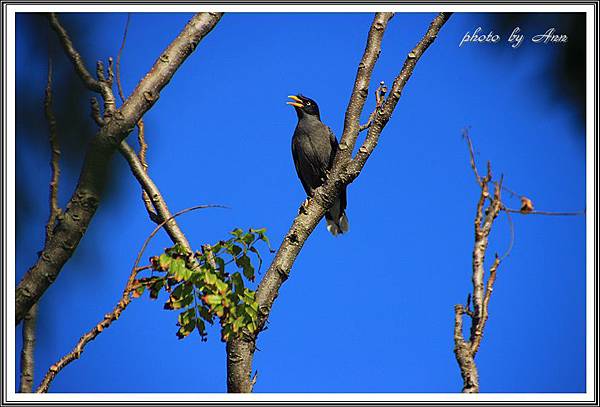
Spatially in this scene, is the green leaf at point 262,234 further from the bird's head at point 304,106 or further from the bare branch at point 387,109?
the bird's head at point 304,106

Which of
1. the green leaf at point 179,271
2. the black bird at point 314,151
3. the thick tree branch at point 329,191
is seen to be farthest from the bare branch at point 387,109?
the black bird at point 314,151

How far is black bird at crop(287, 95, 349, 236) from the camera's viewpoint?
931cm

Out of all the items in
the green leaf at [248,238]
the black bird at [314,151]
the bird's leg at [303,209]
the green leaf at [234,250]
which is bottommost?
the green leaf at [234,250]

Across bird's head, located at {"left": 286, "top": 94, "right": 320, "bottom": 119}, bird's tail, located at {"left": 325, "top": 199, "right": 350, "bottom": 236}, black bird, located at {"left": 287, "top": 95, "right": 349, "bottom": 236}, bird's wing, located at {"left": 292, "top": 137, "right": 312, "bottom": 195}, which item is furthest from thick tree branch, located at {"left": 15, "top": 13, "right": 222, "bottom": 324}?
bird's tail, located at {"left": 325, "top": 199, "right": 350, "bottom": 236}

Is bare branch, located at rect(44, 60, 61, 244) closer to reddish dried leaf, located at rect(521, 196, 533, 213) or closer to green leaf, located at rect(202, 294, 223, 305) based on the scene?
green leaf, located at rect(202, 294, 223, 305)

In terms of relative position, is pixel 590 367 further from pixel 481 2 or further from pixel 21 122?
pixel 21 122

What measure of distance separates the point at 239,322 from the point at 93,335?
2.71ft

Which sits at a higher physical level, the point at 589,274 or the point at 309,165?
the point at 309,165

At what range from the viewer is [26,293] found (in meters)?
3.07

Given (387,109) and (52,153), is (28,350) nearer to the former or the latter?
(52,153)

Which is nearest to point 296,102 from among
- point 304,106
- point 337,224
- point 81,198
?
point 304,106

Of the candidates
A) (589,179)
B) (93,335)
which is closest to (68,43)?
(93,335)

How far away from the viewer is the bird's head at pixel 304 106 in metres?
9.82

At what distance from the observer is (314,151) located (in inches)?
369
